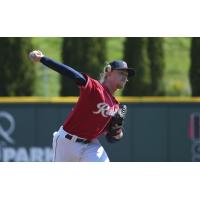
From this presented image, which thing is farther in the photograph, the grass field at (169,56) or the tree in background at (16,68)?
the grass field at (169,56)

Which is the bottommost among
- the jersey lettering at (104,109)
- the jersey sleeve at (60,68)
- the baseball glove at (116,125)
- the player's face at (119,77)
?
the baseball glove at (116,125)

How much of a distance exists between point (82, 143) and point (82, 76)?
730 millimetres

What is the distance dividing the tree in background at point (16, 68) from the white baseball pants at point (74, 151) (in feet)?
24.1

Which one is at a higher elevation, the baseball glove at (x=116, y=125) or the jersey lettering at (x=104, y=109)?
the jersey lettering at (x=104, y=109)

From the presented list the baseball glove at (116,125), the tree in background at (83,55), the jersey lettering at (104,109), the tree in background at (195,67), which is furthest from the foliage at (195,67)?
the jersey lettering at (104,109)

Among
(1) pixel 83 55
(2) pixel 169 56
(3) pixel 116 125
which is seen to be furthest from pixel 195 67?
(3) pixel 116 125

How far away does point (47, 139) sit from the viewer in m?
14.1

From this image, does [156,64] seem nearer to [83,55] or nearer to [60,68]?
[83,55]

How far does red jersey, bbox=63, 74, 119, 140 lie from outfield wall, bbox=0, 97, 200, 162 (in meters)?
5.84

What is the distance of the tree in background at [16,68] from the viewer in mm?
15422

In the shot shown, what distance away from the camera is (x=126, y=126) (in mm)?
14039

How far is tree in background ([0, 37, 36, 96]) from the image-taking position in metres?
15.4

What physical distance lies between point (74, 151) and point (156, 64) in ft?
27.5

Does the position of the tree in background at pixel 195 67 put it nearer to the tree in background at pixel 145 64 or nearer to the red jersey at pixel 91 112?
the tree in background at pixel 145 64
